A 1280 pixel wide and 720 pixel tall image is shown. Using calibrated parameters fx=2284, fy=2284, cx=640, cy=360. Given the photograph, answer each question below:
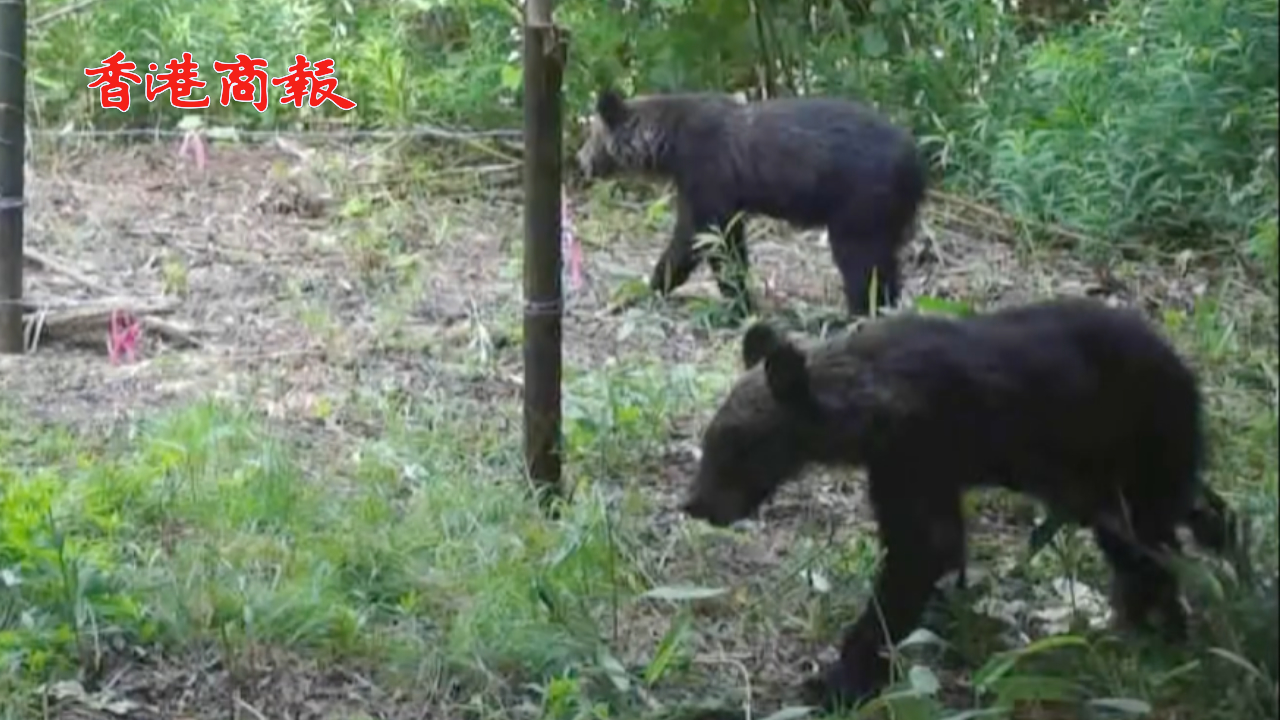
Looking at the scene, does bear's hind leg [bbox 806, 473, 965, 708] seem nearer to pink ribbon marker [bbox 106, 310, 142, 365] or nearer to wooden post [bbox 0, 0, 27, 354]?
pink ribbon marker [bbox 106, 310, 142, 365]

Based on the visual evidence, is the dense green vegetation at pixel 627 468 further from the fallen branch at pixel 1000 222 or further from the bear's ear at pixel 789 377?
the bear's ear at pixel 789 377

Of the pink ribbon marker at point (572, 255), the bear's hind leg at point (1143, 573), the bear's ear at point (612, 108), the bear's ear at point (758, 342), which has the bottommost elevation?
the pink ribbon marker at point (572, 255)

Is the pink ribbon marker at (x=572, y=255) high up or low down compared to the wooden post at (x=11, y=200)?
down

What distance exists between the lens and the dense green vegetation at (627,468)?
4.48m

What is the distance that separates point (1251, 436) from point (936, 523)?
62 centimetres

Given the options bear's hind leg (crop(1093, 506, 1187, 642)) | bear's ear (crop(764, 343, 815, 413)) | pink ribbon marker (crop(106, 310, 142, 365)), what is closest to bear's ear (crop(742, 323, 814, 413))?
bear's ear (crop(764, 343, 815, 413))

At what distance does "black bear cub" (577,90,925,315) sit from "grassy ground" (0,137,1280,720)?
0.28 meters

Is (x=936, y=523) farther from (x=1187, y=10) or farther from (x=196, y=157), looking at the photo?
(x=196, y=157)

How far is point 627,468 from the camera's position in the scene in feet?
20.1

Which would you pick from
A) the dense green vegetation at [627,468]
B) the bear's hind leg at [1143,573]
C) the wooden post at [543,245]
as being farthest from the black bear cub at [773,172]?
the bear's hind leg at [1143,573]

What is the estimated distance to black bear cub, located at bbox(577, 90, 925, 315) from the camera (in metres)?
7.93

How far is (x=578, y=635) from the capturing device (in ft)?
15.7

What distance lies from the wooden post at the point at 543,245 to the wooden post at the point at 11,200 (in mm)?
2182

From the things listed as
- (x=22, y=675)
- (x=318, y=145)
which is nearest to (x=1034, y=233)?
(x=318, y=145)
